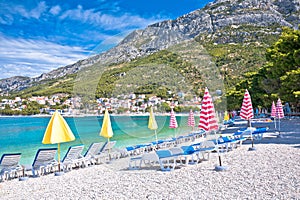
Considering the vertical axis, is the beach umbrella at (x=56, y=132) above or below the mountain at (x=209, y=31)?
below

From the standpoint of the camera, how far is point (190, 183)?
5855mm

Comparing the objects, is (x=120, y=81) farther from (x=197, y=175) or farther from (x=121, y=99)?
(x=197, y=175)

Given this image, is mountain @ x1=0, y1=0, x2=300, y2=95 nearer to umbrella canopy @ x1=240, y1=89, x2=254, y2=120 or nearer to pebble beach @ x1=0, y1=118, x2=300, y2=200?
umbrella canopy @ x1=240, y1=89, x2=254, y2=120

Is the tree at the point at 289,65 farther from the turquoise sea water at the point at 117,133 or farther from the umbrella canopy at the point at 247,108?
the umbrella canopy at the point at 247,108

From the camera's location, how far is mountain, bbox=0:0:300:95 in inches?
506

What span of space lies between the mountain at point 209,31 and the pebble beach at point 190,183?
5.96 metres

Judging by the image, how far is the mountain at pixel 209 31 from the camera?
42.1ft

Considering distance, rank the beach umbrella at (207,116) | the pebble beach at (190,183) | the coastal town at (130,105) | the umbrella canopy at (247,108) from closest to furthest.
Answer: the pebble beach at (190,183) → the beach umbrella at (207,116) → the umbrella canopy at (247,108) → the coastal town at (130,105)

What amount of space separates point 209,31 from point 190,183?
3515cm

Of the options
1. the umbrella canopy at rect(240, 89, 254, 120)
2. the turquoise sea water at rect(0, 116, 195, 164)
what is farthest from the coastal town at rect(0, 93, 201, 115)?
the umbrella canopy at rect(240, 89, 254, 120)

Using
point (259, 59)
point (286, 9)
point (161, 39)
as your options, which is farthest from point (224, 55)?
point (286, 9)

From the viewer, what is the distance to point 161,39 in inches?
553

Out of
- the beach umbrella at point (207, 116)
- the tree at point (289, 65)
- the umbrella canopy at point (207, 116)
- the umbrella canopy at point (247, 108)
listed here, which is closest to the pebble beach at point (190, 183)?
the beach umbrella at point (207, 116)

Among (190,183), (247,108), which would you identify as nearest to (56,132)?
(190,183)
